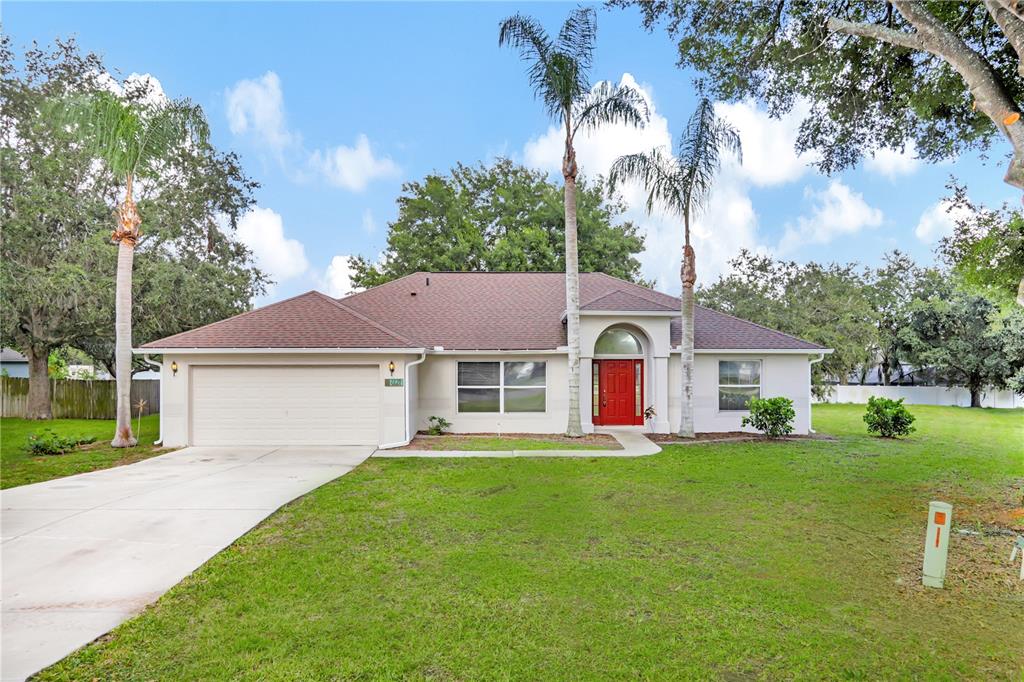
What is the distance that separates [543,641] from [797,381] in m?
14.0

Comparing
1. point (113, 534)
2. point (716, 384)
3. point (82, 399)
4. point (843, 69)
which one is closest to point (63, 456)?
point (113, 534)

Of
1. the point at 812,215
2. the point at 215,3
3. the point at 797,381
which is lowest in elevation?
the point at 797,381

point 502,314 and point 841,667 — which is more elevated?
point 502,314

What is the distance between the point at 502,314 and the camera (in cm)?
1548

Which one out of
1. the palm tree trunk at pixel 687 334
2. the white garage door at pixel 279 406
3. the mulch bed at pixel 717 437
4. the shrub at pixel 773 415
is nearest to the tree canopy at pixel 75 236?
the white garage door at pixel 279 406

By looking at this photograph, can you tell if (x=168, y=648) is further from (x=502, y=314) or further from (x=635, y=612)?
(x=502, y=314)

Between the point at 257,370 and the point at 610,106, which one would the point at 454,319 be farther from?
the point at 610,106

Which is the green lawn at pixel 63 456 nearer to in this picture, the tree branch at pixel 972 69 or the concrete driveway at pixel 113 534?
the concrete driveway at pixel 113 534

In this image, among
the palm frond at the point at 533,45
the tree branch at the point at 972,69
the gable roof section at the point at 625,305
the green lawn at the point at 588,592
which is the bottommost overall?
the green lawn at the point at 588,592

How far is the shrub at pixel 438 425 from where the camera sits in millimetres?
13461

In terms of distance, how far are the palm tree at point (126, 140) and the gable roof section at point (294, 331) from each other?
1.46m

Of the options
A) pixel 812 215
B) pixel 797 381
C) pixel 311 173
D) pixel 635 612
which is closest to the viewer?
pixel 635 612

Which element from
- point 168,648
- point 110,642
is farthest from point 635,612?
point 110,642

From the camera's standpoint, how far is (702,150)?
12.8 meters
